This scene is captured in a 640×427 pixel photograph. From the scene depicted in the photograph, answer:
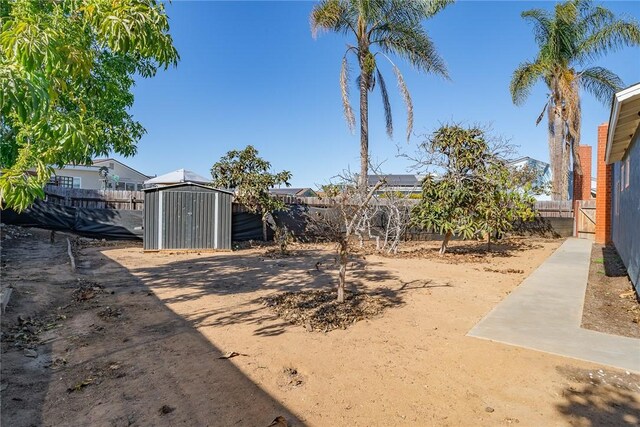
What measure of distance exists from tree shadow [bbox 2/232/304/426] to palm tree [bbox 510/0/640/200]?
766 inches

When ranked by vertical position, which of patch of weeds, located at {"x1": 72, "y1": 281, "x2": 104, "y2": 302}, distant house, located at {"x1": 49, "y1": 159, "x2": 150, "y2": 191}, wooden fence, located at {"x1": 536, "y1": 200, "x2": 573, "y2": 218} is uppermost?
distant house, located at {"x1": 49, "y1": 159, "x2": 150, "y2": 191}

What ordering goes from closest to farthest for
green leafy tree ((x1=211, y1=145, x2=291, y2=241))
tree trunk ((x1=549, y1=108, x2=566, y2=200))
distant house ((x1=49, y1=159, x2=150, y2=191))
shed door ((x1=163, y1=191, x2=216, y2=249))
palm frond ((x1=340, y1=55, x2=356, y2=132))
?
shed door ((x1=163, y1=191, x2=216, y2=249)), green leafy tree ((x1=211, y1=145, x2=291, y2=241)), palm frond ((x1=340, y1=55, x2=356, y2=132)), tree trunk ((x1=549, y1=108, x2=566, y2=200)), distant house ((x1=49, y1=159, x2=150, y2=191))

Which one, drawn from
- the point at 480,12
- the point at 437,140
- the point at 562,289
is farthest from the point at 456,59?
the point at 562,289

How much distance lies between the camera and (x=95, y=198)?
42.4 ft

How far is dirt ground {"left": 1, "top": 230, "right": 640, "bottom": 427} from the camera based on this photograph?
2.53 m

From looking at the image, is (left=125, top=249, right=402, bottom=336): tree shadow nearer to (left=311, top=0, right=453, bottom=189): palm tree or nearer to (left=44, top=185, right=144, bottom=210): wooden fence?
(left=44, top=185, right=144, bottom=210): wooden fence

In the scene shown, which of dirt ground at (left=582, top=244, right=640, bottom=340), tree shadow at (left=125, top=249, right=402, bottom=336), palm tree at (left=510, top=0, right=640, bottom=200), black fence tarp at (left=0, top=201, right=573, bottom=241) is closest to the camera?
dirt ground at (left=582, top=244, right=640, bottom=340)

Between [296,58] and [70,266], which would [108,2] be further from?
[296,58]

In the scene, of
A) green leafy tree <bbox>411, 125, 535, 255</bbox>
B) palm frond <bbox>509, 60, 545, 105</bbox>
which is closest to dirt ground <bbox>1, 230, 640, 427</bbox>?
green leafy tree <bbox>411, 125, 535, 255</bbox>

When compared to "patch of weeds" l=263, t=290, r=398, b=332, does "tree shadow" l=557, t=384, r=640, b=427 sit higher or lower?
lower

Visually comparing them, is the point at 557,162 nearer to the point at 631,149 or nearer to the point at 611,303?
the point at 631,149

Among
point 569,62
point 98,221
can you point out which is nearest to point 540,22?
point 569,62

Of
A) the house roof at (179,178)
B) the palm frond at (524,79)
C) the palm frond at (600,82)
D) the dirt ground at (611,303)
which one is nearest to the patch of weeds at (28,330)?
the dirt ground at (611,303)

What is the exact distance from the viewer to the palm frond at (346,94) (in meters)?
14.1
